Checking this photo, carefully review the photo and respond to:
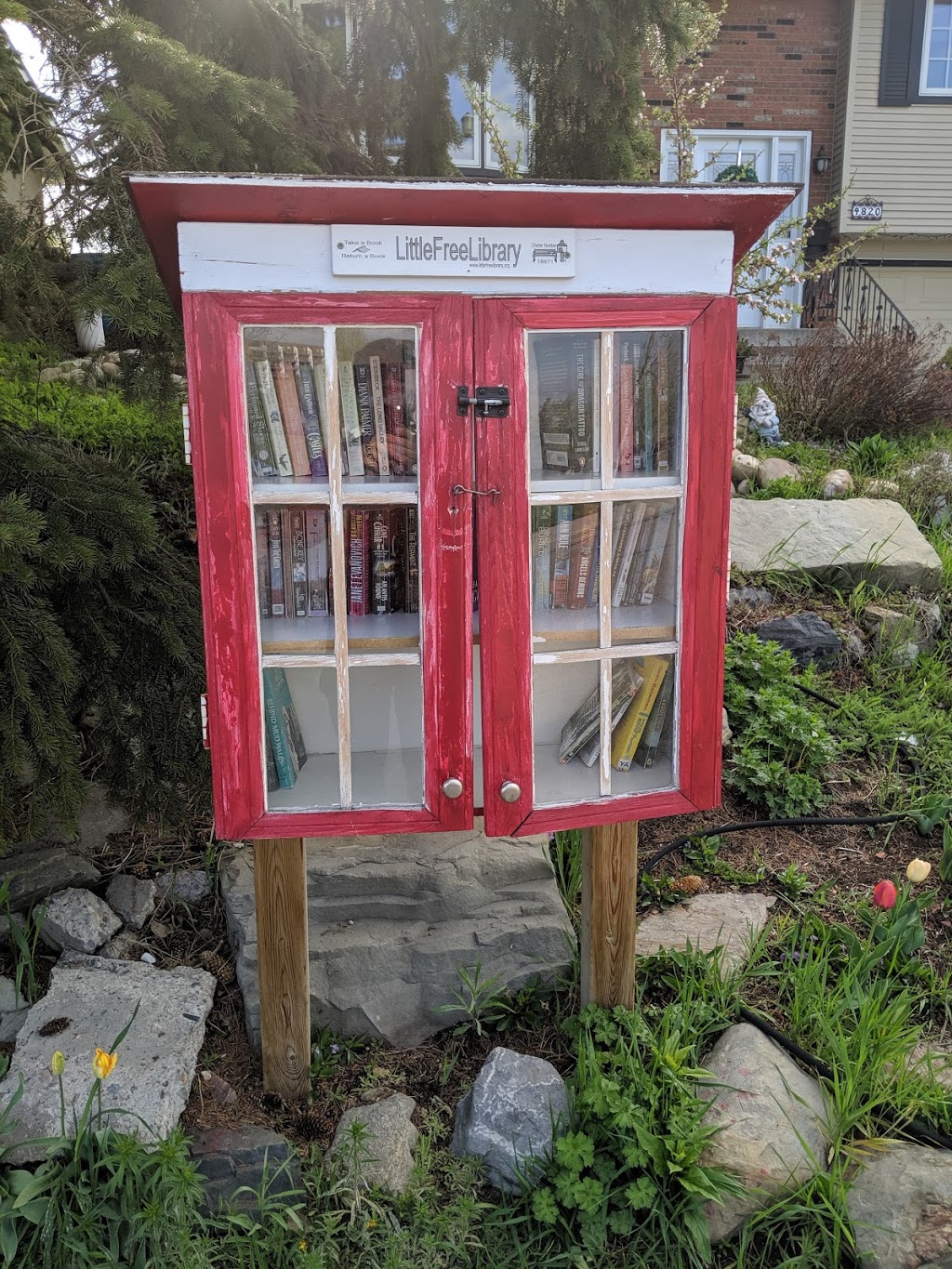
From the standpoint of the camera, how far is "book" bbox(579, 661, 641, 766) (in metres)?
2.25

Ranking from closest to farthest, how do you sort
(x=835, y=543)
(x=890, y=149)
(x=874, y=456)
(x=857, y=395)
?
(x=835, y=543), (x=874, y=456), (x=857, y=395), (x=890, y=149)

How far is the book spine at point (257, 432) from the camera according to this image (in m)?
1.99

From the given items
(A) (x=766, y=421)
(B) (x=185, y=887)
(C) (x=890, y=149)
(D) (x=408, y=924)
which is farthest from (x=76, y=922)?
(C) (x=890, y=149)

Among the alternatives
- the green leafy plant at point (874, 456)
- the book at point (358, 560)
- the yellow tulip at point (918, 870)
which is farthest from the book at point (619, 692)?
the green leafy plant at point (874, 456)

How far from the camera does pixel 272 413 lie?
202 centimetres

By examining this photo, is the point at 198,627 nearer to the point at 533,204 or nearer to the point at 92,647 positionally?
the point at 92,647

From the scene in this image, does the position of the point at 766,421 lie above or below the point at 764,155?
below

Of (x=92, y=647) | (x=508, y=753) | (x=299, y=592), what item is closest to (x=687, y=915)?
(x=508, y=753)

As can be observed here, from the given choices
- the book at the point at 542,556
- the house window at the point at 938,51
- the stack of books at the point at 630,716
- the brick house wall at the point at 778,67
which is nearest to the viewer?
the book at the point at 542,556

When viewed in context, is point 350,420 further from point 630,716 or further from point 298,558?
point 630,716

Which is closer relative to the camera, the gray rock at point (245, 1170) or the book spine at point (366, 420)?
the book spine at point (366, 420)

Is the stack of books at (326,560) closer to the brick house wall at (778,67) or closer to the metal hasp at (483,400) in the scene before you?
the metal hasp at (483,400)

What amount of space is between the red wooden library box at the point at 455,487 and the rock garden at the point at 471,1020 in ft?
2.11

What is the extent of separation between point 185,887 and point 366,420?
1.70 meters
